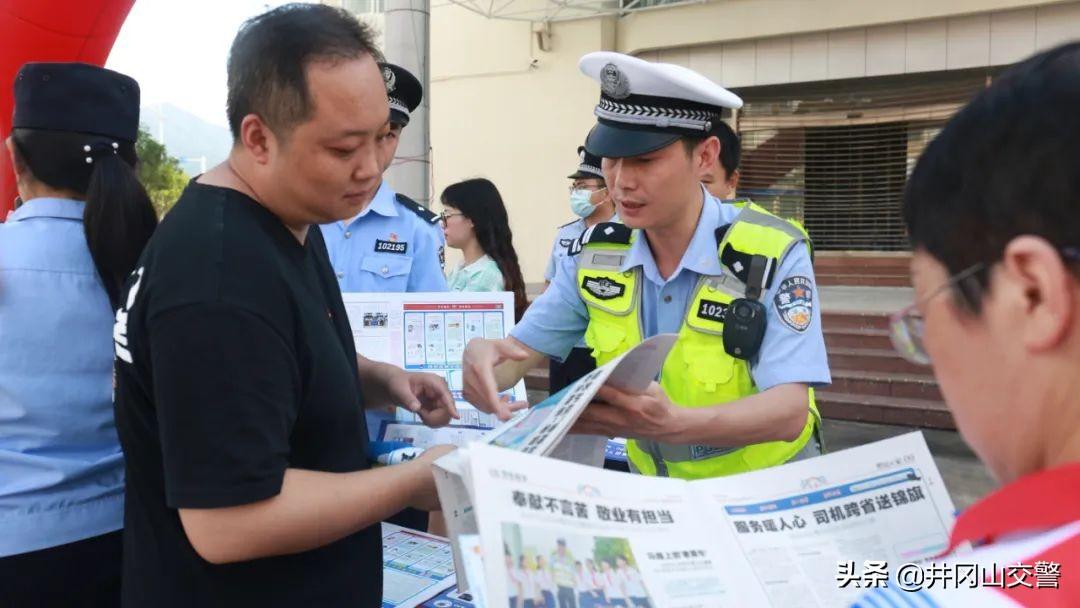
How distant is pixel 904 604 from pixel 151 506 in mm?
935

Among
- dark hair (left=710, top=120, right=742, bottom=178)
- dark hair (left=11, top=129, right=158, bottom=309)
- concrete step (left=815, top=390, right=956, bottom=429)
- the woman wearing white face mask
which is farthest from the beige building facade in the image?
dark hair (left=11, top=129, right=158, bottom=309)

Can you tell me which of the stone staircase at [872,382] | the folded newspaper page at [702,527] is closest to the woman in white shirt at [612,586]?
the folded newspaper page at [702,527]

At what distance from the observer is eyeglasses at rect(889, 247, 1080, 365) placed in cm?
66

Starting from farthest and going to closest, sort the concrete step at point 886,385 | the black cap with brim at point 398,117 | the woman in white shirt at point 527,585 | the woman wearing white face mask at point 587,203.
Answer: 1. the concrete step at point 886,385
2. the woman wearing white face mask at point 587,203
3. the black cap with brim at point 398,117
4. the woman in white shirt at point 527,585

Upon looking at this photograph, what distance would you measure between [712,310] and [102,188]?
4.05ft

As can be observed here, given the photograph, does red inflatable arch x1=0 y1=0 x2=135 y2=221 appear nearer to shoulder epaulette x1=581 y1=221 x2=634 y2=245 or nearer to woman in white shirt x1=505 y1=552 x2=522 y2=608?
shoulder epaulette x1=581 y1=221 x2=634 y2=245

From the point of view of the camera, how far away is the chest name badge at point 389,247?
2.63 metres

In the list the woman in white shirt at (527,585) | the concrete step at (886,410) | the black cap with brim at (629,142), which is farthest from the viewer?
the concrete step at (886,410)

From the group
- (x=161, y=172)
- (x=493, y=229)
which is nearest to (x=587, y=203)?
(x=493, y=229)

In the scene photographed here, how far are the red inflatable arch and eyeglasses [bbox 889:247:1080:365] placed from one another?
402 cm

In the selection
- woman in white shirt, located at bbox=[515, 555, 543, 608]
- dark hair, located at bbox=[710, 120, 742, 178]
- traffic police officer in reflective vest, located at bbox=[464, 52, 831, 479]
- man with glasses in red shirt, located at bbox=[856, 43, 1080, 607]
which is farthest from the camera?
dark hair, located at bbox=[710, 120, 742, 178]

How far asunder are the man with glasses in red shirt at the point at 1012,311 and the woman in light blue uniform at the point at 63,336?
4.59 feet

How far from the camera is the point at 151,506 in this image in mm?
1066

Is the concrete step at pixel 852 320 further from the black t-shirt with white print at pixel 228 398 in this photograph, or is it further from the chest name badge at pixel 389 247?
the black t-shirt with white print at pixel 228 398
